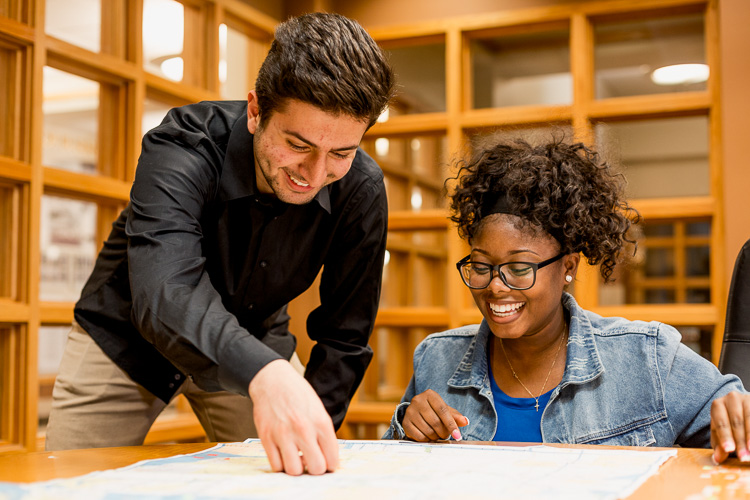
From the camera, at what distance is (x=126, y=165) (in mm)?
2090

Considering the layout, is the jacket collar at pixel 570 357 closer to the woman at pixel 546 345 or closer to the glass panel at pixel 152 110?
the woman at pixel 546 345

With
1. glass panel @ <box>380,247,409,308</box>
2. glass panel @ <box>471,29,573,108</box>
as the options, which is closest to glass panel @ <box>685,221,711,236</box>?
glass panel @ <box>471,29,573,108</box>

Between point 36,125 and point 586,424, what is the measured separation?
54.9 inches

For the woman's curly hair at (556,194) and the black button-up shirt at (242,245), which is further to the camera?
the woman's curly hair at (556,194)

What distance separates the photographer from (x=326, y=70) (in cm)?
127

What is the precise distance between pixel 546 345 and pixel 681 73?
10.8 feet

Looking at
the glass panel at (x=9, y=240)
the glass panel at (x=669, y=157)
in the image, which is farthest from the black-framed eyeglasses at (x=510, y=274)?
the glass panel at (x=669, y=157)

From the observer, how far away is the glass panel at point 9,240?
180cm

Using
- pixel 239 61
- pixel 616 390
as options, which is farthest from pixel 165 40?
pixel 616 390

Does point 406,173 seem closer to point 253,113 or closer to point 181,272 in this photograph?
point 253,113

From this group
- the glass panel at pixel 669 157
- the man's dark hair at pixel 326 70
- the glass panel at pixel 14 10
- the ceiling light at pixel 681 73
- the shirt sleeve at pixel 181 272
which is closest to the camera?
the shirt sleeve at pixel 181 272

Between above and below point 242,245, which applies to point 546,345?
below

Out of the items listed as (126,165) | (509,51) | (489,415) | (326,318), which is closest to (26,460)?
(326,318)

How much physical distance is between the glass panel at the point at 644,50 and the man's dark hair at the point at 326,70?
58.5 inches
